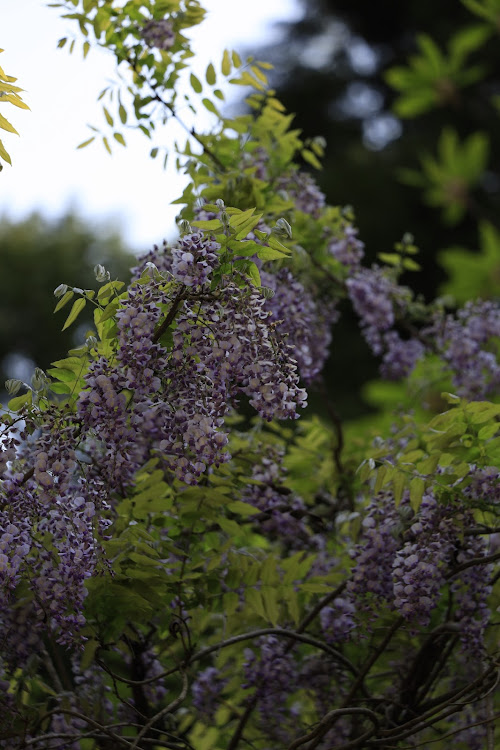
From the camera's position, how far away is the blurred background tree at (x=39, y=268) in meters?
21.0

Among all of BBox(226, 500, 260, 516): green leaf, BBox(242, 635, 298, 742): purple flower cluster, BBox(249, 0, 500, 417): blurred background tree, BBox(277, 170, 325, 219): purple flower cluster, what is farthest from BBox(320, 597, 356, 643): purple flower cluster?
BBox(249, 0, 500, 417): blurred background tree

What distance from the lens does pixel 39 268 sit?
2302cm

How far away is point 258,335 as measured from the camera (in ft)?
6.63

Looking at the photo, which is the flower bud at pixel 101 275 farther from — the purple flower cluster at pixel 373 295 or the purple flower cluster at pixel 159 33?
the purple flower cluster at pixel 373 295

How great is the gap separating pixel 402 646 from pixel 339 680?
249 millimetres

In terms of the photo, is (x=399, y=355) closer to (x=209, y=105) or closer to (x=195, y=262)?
(x=209, y=105)

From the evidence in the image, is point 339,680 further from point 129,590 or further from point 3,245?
point 3,245

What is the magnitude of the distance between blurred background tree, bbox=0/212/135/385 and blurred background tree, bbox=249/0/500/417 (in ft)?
19.6

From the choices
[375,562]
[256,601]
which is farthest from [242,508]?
[375,562]

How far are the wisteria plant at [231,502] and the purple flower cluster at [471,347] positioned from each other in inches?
0.6

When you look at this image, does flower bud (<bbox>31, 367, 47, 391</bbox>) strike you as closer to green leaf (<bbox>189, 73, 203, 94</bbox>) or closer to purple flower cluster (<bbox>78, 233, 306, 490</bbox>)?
purple flower cluster (<bbox>78, 233, 306, 490</bbox>)

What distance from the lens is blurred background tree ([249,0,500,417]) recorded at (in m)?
14.1

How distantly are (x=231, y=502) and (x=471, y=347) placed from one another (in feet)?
6.06

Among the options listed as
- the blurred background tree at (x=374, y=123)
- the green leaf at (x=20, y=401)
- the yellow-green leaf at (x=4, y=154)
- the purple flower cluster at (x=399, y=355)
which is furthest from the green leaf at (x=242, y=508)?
the blurred background tree at (x=374, y=123)
